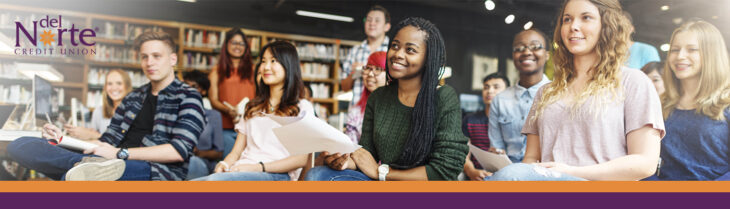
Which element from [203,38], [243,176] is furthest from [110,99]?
[203,38]

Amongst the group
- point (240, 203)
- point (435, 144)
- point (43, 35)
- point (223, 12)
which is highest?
point (223, 12)

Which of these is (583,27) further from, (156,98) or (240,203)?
(156,98)

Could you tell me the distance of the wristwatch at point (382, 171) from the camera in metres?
1.81

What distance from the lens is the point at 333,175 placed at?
179 cm

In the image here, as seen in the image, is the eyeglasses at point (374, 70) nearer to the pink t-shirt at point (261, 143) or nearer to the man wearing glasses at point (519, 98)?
the pink t-shirt at point (261, 143)

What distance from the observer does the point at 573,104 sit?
5.44 feet

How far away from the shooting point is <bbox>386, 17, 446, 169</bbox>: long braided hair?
182 cm

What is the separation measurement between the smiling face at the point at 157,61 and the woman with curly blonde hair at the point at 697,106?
231 centimetres

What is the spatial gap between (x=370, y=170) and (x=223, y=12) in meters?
5.80

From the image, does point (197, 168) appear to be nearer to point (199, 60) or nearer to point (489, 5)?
point (489, 5)

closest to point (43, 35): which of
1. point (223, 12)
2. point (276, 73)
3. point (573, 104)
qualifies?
point (276, 73)

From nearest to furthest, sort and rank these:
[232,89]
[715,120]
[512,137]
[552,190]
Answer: [552,190], [715,120], [512,137], [232,89]

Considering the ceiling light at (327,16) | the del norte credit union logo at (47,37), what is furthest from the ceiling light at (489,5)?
the ceiling light at (327,16)

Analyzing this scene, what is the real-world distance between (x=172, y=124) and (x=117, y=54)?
3.89 m
